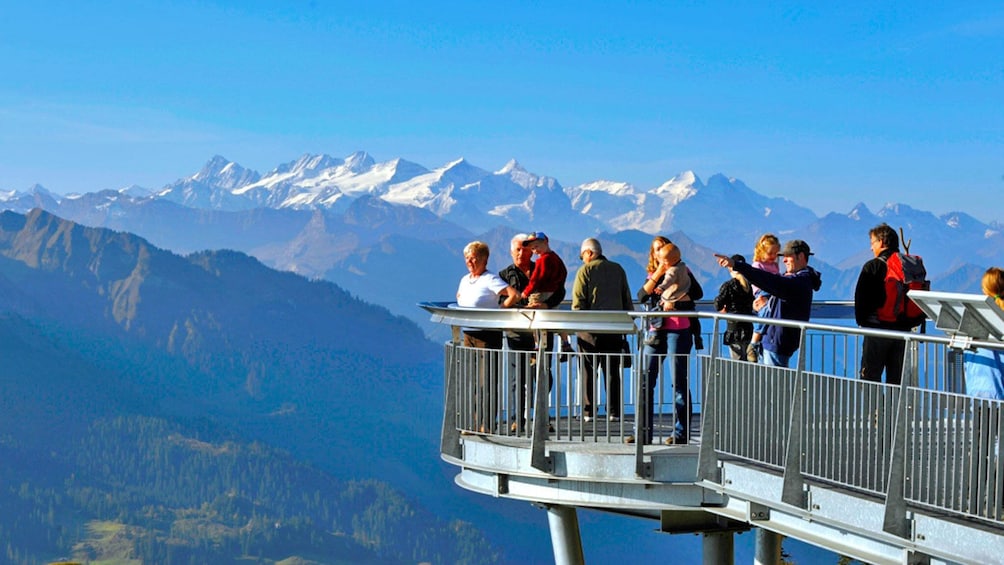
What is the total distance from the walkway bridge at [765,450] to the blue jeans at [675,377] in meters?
0.15

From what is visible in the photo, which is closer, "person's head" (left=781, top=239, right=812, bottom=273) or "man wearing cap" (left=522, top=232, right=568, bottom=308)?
"person's head" (left=781, top=239, right=812, bottom=273)

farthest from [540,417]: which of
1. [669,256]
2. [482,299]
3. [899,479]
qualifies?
[899,479]

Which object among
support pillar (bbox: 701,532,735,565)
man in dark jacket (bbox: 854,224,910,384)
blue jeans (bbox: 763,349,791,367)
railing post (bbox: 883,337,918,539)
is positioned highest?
man in dark jacket (bbox: 854,224,910,384)

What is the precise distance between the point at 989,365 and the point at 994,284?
0.54 metres

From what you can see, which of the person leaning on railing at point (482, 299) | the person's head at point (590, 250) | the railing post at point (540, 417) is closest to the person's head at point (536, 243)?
the person's head at point (590, 250)

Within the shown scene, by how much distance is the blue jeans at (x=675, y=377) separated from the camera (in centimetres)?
1170

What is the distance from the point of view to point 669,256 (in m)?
12.6

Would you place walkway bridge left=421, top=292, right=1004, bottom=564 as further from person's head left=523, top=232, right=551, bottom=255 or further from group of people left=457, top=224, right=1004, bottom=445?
person's head left=523, top=232, right=551, bottom=255

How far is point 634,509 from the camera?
11875 mm

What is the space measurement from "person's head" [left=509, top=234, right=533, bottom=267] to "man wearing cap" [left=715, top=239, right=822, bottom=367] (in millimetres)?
2551

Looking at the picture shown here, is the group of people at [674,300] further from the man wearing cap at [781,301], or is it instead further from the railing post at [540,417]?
the railing post at [540,417]

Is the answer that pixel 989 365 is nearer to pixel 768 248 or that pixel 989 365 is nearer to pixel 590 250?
pixel 768 248

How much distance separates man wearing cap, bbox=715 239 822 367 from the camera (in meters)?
11.3

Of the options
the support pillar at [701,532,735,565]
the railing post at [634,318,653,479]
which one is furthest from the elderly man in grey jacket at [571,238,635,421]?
the support pillar at [701,532,735,565]
